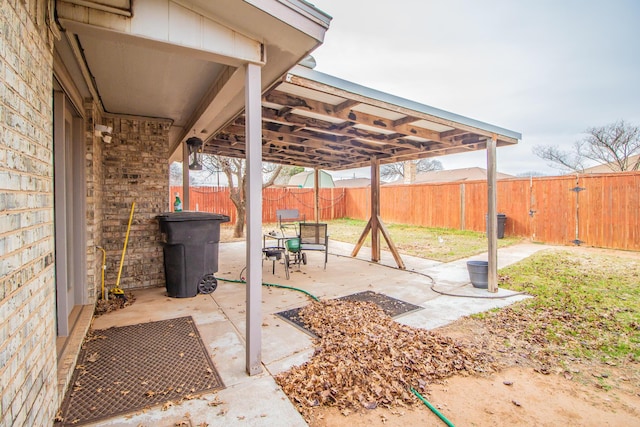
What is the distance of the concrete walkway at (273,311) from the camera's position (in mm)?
1831

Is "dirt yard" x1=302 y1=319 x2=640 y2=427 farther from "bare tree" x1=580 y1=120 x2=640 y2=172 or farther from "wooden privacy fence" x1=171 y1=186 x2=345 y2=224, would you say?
"bare tree" x1=580 y1=120 x2=640 y2=172

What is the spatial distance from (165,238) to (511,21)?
9854 mm

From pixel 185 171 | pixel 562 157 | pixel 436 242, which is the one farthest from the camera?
pixel 562 157

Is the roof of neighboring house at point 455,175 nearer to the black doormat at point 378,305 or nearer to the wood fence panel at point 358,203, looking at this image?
the wood fence panel at point 358,203

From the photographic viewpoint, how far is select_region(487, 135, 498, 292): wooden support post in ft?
14.5

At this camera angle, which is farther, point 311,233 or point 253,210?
point 311,233

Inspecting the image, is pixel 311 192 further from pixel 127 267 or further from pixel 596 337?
pixel 596 337

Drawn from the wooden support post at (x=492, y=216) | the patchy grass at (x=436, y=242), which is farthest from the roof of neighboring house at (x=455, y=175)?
the wooden support post at (x=492, y=216)

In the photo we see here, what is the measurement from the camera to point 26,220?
4.49ft

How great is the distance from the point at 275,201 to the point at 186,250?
34.9ft

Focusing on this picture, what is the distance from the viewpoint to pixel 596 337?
9.78 feet

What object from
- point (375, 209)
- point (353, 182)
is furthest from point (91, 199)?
point (353, 182)

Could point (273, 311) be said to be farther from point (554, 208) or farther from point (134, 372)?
point (554, 208)

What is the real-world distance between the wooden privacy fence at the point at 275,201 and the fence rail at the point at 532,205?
0.04 m
